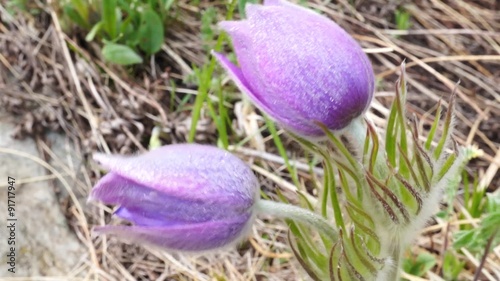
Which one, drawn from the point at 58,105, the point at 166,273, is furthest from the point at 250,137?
the point at 58,105

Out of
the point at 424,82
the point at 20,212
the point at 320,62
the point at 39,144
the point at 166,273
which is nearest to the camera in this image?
the point at 320,62

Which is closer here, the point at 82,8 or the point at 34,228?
the point at 34,228

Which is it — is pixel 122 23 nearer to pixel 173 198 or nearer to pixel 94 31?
pixel 94 31

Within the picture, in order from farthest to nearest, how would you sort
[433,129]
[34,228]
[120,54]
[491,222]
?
[120,54] < [34,228] < [491,222] < [433,129]

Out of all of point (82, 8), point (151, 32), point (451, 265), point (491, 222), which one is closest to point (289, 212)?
point (491, 222)

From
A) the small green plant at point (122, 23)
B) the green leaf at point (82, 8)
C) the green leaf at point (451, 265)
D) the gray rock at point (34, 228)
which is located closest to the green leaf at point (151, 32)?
the small green plant at point (122, 23)

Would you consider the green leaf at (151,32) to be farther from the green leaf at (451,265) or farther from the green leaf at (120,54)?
the green leaf at (451,265)

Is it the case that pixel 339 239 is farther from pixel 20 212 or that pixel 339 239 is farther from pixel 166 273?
pixel 20 212

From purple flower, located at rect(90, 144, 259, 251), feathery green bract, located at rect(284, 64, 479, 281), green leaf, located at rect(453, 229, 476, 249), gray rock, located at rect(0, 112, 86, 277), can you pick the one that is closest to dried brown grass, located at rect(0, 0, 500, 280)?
gray rock, located at rect(0, 112, 86, 277)
